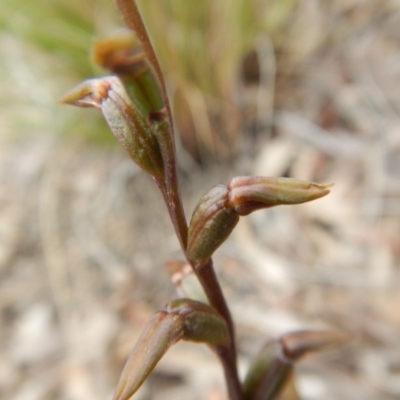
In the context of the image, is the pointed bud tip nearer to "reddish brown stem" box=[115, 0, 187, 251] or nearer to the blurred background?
"reddish brown stem" box=[115, 0, 187, 251]

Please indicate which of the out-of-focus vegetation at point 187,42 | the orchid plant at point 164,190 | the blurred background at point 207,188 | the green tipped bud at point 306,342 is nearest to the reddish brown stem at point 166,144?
the orchid plant at point 164,190

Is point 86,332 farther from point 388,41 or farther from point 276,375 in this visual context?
point 388,41

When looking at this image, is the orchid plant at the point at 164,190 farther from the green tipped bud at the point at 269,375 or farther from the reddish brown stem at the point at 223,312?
the green tipped bud at the point at 269,375

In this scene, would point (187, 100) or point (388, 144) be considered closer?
point (388, 144)

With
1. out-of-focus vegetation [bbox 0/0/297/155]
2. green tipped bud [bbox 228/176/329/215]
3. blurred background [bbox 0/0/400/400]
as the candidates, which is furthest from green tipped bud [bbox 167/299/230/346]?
out-of-focus vegetation [bbox 0/0/297/155]

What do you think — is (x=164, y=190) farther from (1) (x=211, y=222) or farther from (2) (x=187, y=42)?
(2) (x=187, y=42)

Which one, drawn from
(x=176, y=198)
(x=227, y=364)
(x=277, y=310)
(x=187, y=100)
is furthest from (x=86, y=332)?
(x=176, y=198)

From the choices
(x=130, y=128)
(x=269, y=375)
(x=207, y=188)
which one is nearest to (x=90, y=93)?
(x=130, y=128)
